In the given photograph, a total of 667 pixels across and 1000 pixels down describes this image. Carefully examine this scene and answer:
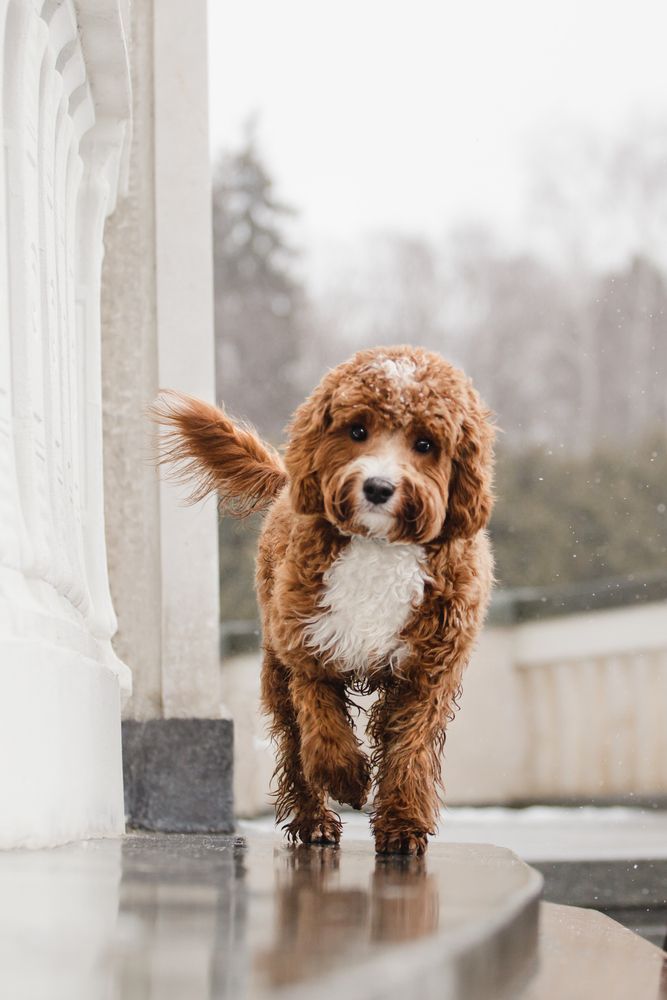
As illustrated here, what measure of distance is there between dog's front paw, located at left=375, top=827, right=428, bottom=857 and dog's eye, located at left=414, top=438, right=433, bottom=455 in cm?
59

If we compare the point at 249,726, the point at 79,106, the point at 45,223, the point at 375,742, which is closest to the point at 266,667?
the point at 375,742

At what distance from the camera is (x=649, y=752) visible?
827 cm

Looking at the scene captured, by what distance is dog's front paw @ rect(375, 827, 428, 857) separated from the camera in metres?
2.20

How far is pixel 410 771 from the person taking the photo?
2.22m

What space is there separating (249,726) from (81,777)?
621 cm

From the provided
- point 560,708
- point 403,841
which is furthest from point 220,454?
point 560,708

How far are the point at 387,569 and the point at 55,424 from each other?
59 cm

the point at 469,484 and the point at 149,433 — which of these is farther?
the point at 149,433

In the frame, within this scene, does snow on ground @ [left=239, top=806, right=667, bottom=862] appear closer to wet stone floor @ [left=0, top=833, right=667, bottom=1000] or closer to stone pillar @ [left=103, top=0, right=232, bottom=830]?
stone pillar @ [left=103, top=0, right=232, bottom=830]

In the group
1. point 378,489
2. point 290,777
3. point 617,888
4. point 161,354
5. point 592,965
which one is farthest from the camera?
point 617,888

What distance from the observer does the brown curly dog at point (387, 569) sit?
2072 mm

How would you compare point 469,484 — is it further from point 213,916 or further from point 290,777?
point 213,916

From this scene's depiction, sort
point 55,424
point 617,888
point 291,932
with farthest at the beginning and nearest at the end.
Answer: point 617,888 < point 55,424 < point 291,932

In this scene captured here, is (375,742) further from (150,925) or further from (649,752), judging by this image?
(649,752)
